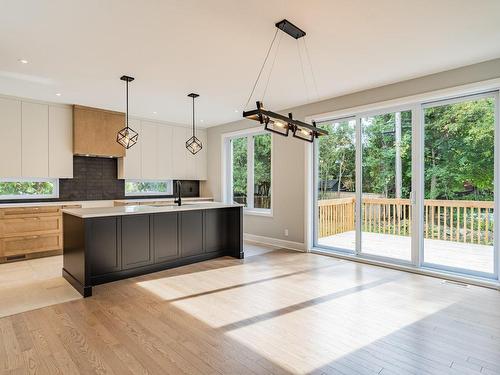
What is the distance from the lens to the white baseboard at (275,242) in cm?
559

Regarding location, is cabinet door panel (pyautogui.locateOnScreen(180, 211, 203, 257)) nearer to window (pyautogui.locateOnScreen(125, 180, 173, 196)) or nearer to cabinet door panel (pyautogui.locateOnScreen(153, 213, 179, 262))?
cabinet door panel (pyautogui.locateOnScreen(153, 213, 179, 262))

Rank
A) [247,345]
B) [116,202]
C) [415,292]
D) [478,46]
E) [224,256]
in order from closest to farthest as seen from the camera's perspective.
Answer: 1. [247,345]
2. [478,46]
3. [415,292]
4. [224,256]
5. [116,202]

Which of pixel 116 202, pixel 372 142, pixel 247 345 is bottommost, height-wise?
pixel 247 345

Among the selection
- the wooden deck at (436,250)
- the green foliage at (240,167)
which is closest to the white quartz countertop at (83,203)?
the green foliage at (240,167)

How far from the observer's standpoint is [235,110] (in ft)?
19.4

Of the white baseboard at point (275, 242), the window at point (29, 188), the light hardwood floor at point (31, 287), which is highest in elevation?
the window at point (29, 188)

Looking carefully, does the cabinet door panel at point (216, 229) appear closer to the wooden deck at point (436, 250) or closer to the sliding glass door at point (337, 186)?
the sliding glass door at point (337, 186)

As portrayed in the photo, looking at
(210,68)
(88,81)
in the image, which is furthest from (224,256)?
(88,81)

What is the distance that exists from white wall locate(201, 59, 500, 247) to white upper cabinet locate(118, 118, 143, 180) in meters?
1.76

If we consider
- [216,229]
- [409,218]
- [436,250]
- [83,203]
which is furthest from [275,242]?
[83,203]

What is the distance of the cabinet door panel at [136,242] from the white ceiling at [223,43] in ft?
6.26

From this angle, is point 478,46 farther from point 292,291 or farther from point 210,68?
point 292,291

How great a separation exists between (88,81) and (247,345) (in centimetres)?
394

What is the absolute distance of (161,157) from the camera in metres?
6.79
